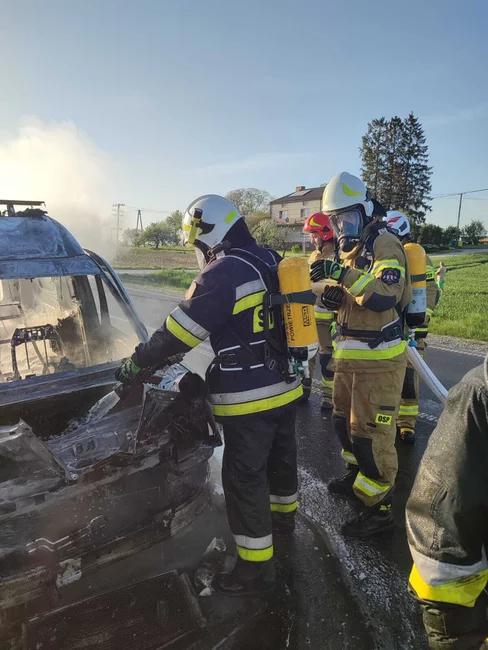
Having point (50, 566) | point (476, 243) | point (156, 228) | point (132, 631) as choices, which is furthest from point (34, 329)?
point (476, 243)

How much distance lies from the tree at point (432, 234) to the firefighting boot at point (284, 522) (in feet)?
161

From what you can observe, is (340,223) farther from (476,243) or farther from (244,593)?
(476,243)

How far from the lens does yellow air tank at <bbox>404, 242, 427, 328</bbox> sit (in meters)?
3.79

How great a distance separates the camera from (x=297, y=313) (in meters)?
2.63

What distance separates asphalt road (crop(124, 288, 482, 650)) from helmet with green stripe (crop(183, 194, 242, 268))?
2106 millimetres

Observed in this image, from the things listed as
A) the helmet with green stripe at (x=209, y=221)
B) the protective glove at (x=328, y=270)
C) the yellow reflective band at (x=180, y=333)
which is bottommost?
the yellow reflective band at (x=180, y=333)

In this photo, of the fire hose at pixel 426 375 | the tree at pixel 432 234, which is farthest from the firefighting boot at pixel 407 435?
the tree at pixel 432 234

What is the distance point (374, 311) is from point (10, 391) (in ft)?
7.91

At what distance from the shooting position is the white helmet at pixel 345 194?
3.29 metres

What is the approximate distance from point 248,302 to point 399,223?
10.2 feet

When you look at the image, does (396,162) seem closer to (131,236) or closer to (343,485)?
(131,236)

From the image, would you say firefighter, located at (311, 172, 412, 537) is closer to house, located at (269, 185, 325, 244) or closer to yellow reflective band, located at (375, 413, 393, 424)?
yellow reflective band, located at (375, 413, 393, 424)

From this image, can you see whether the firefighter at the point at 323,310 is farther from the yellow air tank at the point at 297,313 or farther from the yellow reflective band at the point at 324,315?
the yellow air tank at the point at 297,313

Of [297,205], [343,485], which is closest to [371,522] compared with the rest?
[343,485]
